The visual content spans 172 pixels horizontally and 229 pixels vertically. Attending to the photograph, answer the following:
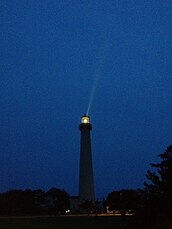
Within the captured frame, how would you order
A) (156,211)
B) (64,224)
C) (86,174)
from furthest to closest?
1. (86,174)
2. (64,224)
3. (156,211)

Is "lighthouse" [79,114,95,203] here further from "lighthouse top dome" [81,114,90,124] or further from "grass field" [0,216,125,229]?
"grass field" [0,216,125,229]

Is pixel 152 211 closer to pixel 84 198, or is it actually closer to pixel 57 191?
pixel 84 198

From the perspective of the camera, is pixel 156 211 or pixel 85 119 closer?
pixel 156 211

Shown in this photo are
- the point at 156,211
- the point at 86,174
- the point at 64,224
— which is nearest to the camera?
the point at 156,211

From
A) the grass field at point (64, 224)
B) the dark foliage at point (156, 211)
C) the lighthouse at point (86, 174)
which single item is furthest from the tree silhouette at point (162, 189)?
the lighthouse at point (86, 174)

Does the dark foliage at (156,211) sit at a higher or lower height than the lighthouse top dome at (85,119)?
lower

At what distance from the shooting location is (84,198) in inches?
3118

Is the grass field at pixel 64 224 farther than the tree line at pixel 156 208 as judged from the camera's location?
Yes

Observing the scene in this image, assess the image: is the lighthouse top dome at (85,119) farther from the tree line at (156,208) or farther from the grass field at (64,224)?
the tree line at (156,208)

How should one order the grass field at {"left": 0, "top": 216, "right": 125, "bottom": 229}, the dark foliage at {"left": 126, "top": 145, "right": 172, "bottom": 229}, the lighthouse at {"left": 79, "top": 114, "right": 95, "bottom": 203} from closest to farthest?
the dark foliage at {"left": 126, "top": 145, "right": 172, "bottom": 229} → the grass field at {"left": 0, "top": 216, "right": 125, "bottom": 229} → the lighthouse at {"left": 79, "top": 114, "right": 95, "bottom": 203}

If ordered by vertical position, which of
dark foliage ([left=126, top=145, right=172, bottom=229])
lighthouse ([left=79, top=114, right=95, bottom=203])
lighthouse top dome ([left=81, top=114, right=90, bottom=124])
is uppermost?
lighthouse top dome ([left=81, top=114, right=90, bottom=124])

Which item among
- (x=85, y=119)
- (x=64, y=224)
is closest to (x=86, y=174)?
(x=85, y=119)

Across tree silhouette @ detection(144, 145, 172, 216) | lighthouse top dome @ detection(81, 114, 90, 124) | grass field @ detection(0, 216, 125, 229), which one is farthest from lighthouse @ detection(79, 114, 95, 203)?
tree silhouette @ detection(144, 145, 172, 216)

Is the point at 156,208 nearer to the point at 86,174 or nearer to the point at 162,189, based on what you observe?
the point at 162,189
